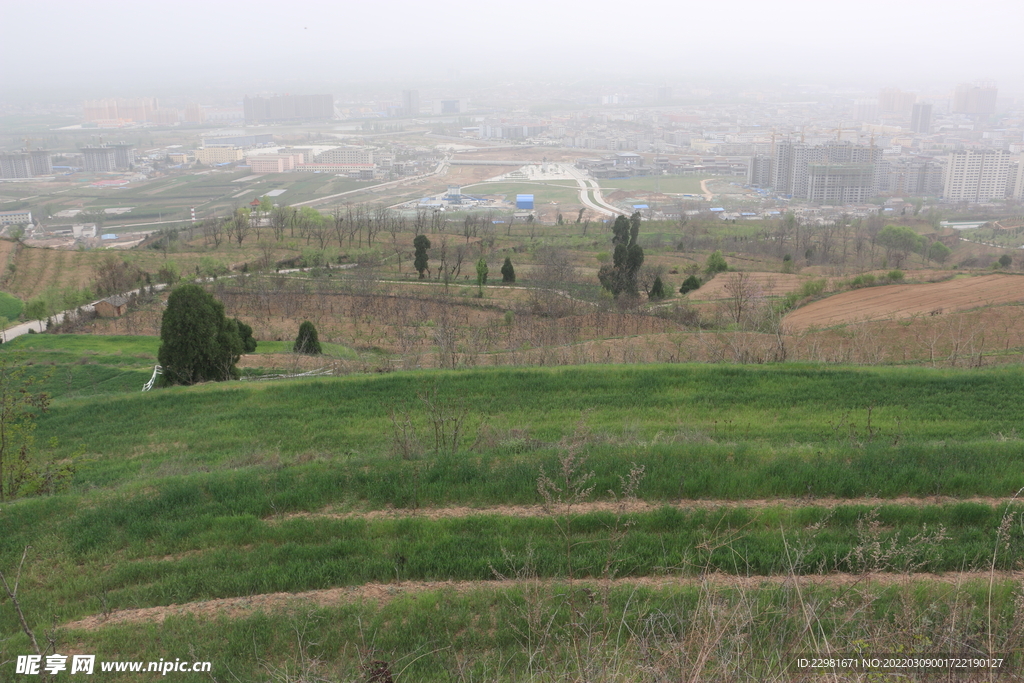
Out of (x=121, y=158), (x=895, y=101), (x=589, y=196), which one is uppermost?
(x=895, y=101)

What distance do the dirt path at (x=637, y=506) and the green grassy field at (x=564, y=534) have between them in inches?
1.4

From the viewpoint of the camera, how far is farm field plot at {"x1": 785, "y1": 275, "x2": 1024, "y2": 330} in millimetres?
16203

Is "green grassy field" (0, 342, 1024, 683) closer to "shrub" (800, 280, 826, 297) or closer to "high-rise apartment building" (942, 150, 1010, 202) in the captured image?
"shrub" (800, 280, 826, 297)

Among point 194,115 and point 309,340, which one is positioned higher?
point 194,115

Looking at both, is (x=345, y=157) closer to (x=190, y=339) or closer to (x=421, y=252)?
(x=421, y=252)

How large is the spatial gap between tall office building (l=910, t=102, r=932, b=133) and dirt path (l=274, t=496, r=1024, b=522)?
126308mm

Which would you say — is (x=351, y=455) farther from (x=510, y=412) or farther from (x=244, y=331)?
(x=244, y=331)

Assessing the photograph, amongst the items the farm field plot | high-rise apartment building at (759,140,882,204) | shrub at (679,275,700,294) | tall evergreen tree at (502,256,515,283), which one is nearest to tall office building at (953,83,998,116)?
high-rise apartment building at (759,140,882,204)

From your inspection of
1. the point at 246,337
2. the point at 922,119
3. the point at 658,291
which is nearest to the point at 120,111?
the point at 658,291

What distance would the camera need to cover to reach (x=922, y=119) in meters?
110

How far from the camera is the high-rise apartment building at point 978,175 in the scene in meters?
66.1

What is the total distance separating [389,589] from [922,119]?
130 metres

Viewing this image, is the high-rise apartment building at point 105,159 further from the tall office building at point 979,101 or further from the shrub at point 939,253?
the tall office building at point 979,101

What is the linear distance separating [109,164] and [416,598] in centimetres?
9284
